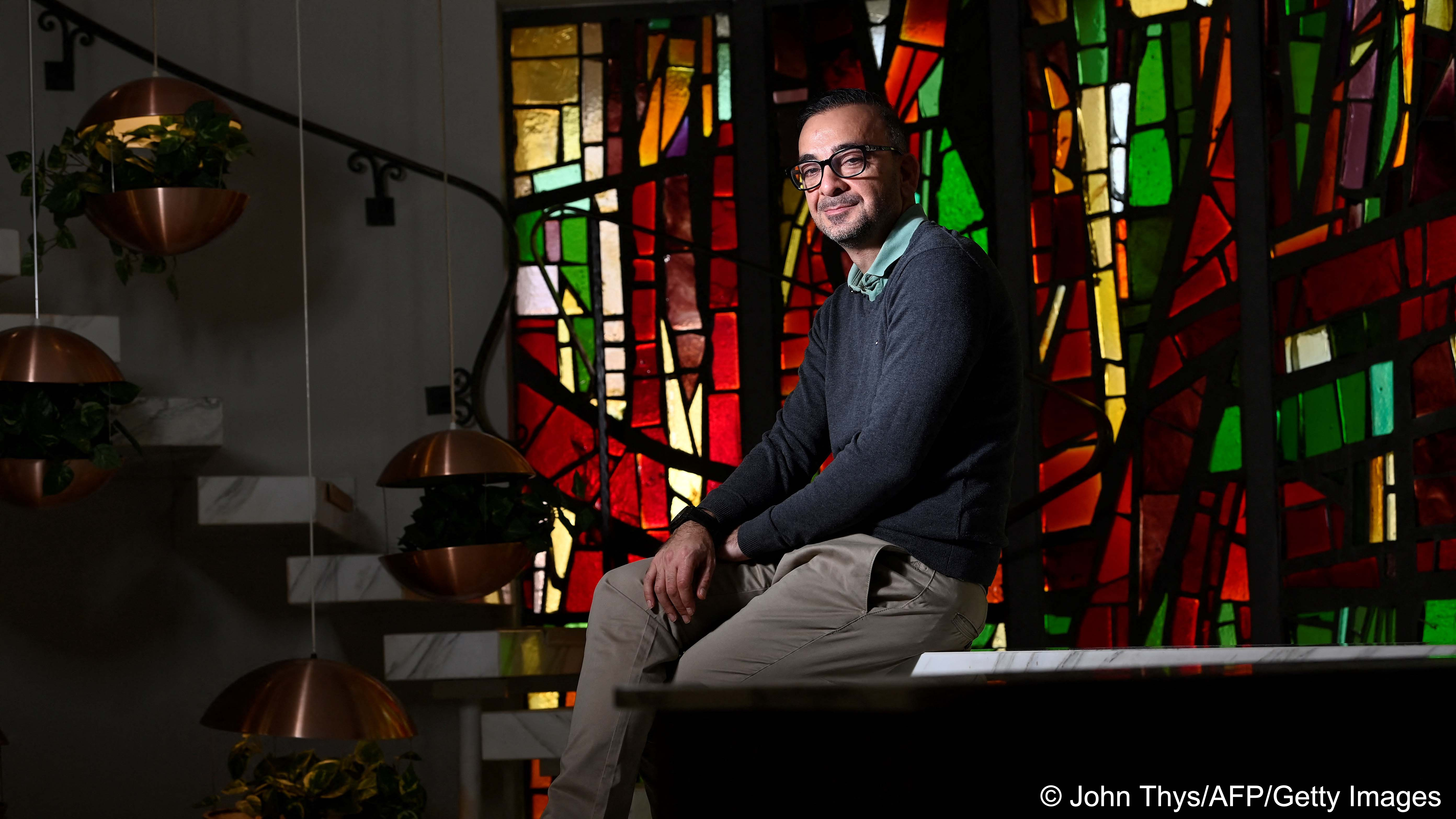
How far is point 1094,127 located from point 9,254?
3.08 metres

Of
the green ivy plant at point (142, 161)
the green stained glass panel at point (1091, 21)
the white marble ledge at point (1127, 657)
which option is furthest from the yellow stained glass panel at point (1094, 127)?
the white marble ledge at point (1127, 657)

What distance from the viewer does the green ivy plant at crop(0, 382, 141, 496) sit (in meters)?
2.81

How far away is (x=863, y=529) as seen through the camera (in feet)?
6.07

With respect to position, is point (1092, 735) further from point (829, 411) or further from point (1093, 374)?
point (1093, 374)

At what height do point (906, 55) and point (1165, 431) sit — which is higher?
point (906, 55)

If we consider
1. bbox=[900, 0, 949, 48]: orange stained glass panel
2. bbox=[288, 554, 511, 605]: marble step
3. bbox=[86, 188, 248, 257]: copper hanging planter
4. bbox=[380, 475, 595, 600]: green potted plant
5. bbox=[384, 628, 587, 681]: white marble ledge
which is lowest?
bbox=[384, 628, 587, 681]: white marble ledge

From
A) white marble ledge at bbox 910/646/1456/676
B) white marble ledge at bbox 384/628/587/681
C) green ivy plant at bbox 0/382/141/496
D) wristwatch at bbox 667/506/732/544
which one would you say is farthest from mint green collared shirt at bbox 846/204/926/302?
green ivy plant at bbox 0/382/141/496

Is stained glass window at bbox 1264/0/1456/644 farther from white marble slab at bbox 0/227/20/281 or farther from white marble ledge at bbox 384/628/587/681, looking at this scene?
white marble slab at bbox 0/227/20/281

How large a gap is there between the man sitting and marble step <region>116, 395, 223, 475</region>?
163cm

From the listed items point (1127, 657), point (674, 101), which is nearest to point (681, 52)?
point (674, 101)

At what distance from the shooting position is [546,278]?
421 centimetres

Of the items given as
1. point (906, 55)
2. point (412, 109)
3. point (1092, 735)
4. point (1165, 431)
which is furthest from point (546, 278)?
point (1092, 735)

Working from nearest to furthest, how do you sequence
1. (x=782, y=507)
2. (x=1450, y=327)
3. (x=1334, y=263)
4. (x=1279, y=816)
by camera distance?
(x=1279, y=816)
(x=782, y=507)
(x=1450, y=327)
(x=1334, y=263)

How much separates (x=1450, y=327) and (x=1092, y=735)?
3.24m
